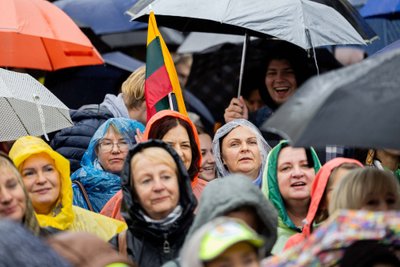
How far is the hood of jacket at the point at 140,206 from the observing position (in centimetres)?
723

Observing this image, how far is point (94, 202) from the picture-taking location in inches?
353

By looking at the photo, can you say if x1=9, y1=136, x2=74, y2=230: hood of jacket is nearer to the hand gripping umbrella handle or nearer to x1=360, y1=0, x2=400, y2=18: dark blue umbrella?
the hand gripping umbrella handle

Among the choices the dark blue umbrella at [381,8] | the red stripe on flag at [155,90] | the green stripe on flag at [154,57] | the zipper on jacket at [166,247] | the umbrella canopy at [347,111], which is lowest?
the zipper on jacket at [166,247]

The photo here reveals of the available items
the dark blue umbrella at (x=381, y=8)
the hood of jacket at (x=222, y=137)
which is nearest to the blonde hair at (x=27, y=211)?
the hood of jacket at (x=222, y=137)

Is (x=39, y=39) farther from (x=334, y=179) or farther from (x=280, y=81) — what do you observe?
(x=334, y=179)

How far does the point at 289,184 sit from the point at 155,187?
1.23 metres

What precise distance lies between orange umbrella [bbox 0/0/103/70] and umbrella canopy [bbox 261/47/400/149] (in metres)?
3.86

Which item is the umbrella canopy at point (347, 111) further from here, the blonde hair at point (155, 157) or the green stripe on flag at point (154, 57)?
the green stripe on flag at point (154, 57)

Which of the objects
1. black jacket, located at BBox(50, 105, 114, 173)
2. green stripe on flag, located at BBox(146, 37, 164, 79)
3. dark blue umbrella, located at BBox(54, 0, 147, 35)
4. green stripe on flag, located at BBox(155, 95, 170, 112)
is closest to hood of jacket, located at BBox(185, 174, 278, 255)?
green stripe on flag, located at BBox(155, 95, 170, 112)

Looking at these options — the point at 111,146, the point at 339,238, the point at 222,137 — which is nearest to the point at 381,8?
the point at 222,137

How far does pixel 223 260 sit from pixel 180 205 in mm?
1551

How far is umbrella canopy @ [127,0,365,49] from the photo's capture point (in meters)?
9.11

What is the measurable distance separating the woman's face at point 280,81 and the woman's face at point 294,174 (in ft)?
6.79

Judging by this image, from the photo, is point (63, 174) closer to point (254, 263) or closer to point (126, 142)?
point (126, 142)
